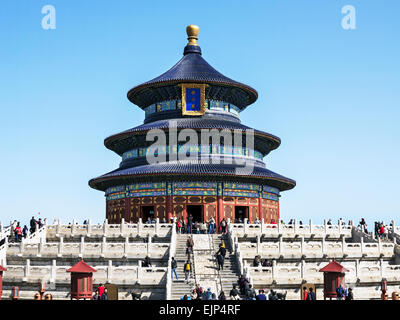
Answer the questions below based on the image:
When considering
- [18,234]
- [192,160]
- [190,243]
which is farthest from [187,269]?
[192,160]

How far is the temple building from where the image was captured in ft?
172

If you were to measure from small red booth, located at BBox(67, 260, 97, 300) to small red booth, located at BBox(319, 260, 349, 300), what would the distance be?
408 inches

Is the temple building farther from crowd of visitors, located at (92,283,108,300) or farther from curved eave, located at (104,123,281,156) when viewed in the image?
crowd of visitors, located at (92,283,108,300)

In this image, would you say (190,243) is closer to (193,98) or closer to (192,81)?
(193,98)

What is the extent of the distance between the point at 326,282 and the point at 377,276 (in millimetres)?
5431

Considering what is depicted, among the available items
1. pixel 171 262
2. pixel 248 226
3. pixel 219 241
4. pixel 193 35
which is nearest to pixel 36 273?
pixel 171 262

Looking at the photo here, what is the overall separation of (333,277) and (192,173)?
73.9 feet

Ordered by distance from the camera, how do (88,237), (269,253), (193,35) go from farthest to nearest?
1. (193,35)
2. (88,237)
3. (269,253)

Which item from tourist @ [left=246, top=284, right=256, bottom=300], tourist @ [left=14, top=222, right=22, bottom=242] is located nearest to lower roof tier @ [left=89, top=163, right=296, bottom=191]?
tourist @ [left=14, top=222, right=22, bottom=242]

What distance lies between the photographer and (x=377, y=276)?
112ft

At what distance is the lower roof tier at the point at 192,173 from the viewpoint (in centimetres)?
5116

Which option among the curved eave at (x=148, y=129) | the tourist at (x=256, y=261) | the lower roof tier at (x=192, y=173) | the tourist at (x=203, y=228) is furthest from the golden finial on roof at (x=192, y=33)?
the tourist at (x=256, y=261)

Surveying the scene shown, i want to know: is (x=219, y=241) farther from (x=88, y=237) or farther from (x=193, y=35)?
(x=193, y=35)
